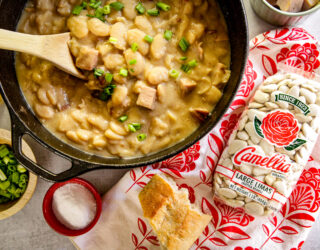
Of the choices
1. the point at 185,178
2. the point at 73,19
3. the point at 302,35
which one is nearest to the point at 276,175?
the point at 185,178

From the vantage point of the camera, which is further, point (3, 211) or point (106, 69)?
point (3, 211)

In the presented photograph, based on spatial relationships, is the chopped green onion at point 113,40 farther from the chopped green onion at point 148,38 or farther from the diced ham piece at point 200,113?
the diced ham piece at point 200,113

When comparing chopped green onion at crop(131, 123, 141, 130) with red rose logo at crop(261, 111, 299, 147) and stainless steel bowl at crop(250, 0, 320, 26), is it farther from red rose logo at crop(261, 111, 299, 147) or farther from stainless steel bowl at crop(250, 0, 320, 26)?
stainless steel bowl at crop(250, 0, 320, 26)

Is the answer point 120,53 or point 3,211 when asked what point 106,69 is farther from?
point 3,211

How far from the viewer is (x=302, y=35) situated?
296cm

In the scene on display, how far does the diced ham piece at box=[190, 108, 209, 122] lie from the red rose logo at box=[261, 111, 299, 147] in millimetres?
647

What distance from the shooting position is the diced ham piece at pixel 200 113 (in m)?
2.44

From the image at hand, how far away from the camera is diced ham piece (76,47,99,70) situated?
2408 millimetres

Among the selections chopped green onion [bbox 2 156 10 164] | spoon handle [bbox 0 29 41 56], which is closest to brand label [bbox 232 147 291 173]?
spoon handle [bbox 0 29 41 56]

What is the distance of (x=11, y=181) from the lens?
3.16 metres

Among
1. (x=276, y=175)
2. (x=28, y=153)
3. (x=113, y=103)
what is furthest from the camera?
(x=28, y=153)

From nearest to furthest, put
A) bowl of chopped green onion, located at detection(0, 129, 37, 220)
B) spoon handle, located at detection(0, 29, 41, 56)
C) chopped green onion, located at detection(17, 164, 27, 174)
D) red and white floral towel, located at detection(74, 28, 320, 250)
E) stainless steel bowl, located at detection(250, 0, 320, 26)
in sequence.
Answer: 1. spoon handle, located at detection(0, 29, 41, 56)
2. stainless steel bowl, located at detection(250, 0, 320, 26)
3. red and white floral towel, located at detection(74, 28, 320, 250)
4. bowl of chopped green onion, located at detection(0, 129, 37, 220)
5. chopped green onion, located at detection(17, 164, 27, 174)

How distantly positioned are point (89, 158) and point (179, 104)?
77 centimetres

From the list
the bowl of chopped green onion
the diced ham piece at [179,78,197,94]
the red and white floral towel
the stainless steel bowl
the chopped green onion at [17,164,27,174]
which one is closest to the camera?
the diced ham piece at [179,78,197,94]
